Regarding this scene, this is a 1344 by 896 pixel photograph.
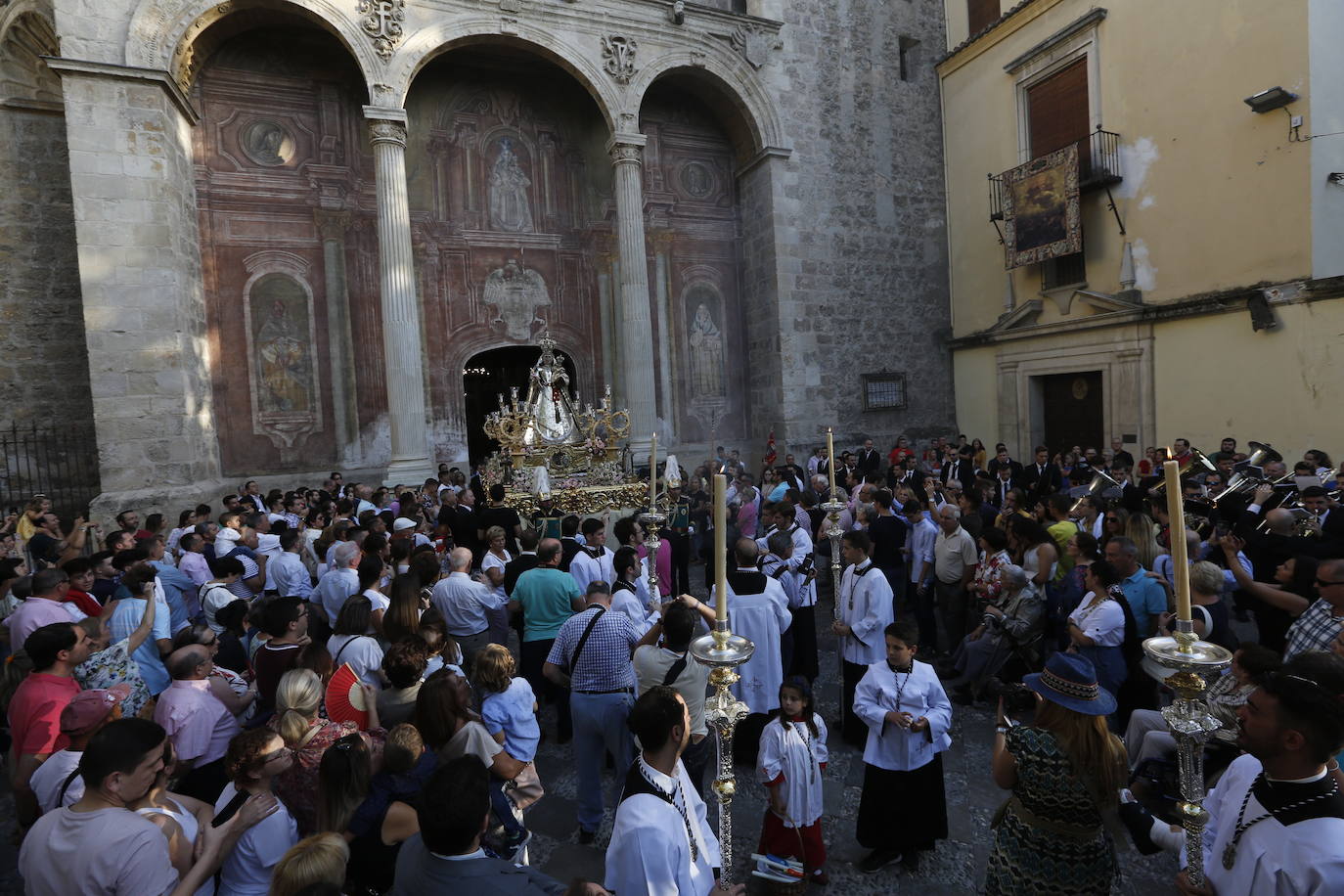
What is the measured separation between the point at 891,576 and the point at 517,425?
6.79 metres

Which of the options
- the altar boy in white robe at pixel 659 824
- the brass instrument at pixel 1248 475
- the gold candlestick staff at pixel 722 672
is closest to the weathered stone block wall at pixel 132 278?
the altar boy in white robe at pixel 659 824

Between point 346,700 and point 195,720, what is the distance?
70cm

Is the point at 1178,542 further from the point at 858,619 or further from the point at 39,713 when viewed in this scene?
the point at 39,713

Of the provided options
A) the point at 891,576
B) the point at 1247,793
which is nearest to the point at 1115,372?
the point at 891,576

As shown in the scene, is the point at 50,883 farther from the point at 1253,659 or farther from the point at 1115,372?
the point at 1115,372

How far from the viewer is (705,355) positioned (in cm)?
1706

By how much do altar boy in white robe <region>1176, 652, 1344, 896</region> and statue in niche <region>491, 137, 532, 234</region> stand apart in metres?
15.6

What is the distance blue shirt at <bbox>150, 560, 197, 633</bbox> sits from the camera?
5.58 metres

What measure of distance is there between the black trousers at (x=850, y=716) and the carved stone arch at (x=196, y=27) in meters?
12.7

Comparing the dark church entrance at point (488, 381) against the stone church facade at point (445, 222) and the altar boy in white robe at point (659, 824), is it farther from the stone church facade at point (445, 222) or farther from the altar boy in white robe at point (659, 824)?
the altar boy in white robe at point (659, 824)

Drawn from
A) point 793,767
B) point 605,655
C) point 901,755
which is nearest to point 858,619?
point 901,755

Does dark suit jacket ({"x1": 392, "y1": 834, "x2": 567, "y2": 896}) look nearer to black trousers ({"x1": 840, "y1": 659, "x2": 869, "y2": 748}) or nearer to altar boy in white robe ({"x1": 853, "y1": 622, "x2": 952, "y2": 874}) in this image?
altar boy in white robe ({"x1": 853, "y1": 622, "x2": 952, "y2": 874})

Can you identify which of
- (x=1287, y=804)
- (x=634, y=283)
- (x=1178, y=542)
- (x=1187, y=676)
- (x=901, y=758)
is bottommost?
(x=901, y=758)

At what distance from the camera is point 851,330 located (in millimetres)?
17016
